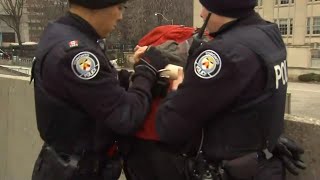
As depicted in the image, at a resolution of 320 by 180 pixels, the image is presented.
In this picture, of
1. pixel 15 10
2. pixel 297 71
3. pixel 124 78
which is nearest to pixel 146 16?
pixel 15 10

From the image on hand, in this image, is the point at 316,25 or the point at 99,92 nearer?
the point at 99,92

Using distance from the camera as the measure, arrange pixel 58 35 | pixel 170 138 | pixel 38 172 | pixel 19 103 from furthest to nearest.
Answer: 1. pixel 19 103
2. pixel 38 172
3. pixel 58 35
4. pixel 170 138

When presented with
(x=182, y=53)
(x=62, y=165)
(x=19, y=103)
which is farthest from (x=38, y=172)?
(x=19, y=103)

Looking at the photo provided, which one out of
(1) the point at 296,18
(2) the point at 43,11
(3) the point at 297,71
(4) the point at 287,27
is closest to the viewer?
(3) the point at 297,71

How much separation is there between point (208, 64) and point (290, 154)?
71 cm

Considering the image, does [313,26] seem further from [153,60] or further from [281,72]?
[281,72]

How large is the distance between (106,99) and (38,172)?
66 cm

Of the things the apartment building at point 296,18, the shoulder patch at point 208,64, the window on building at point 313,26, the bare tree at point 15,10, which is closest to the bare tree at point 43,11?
the bare tree at point 15,10

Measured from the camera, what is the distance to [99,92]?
2.38 meters

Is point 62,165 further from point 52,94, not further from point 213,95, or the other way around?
point 213,95

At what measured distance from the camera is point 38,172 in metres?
2.72

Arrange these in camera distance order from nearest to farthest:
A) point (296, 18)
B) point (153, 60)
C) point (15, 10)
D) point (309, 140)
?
point (153, 60) → point (309, 140) → point (296, 18) → point (15, 10)

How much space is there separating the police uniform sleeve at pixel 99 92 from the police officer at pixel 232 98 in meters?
0.18

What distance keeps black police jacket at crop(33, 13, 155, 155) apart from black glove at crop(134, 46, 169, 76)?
37 mm
